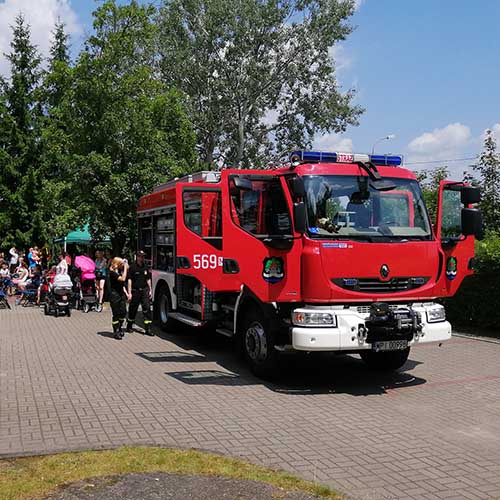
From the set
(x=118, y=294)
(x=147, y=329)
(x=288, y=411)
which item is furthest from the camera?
(x=147, y=329)

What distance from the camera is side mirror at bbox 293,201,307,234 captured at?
777 centimetres

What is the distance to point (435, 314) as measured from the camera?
27.5 feet

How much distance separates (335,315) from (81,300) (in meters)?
11.0

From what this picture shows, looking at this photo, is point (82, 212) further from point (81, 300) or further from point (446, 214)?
point (446, 214)

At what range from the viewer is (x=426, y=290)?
842 centimetres

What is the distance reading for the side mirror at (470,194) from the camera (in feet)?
28.3

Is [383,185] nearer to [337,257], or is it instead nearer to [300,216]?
[337,257]

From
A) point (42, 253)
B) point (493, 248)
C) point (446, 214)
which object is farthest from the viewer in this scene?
point (42, 253)

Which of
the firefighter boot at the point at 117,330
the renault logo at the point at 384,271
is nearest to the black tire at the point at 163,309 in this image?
the firefighter boot at the point at 117,330

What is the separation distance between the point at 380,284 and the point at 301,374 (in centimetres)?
204

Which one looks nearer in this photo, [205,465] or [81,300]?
[205,465]

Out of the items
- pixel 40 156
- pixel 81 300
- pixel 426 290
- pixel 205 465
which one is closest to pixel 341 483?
pixel 205 465

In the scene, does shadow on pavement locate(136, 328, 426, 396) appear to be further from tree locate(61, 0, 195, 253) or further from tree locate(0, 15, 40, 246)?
tree locate(0, 15, 40, 246)

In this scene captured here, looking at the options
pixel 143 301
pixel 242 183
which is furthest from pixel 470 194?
pixel 143 301
